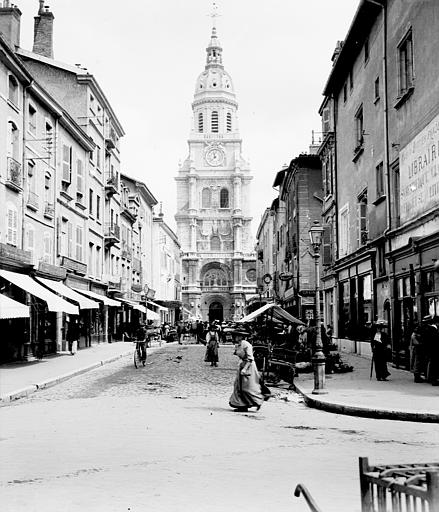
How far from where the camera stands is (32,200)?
85.0 feet

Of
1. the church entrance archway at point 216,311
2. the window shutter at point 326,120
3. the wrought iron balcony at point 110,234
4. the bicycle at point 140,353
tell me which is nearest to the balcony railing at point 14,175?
the bicycle at point 140,353

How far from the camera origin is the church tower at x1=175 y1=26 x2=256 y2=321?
11306cm

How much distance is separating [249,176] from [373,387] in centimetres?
10074

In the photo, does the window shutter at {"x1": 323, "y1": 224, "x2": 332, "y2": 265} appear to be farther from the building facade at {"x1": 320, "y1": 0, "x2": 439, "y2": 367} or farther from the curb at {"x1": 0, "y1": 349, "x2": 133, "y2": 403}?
the curb at {"x1": 0, "y1": 349, "x2": 133, "y2": 403}

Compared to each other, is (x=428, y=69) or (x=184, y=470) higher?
(x=428, y=69)

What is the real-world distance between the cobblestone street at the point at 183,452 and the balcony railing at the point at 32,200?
495 inches

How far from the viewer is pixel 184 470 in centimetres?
714

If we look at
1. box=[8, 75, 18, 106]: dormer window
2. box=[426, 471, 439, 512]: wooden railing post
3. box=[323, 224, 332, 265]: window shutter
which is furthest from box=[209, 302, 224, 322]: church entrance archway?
box=[426, 471, 439, 512]: wooden railing post

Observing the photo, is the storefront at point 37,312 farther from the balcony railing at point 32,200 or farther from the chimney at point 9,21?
the chimney at point 9,21

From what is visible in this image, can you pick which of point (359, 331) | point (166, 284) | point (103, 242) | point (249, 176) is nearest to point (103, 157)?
point (103, 242)

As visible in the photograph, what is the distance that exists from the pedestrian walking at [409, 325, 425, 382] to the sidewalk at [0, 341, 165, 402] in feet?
28.5

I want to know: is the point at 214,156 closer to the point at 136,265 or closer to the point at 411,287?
the point at 136,265

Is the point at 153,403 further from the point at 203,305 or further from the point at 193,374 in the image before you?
the point at 203,305

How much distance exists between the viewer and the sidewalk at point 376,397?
11406 mm
